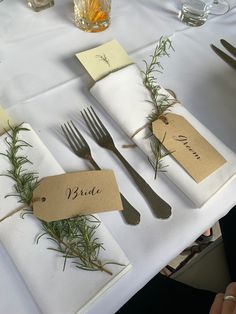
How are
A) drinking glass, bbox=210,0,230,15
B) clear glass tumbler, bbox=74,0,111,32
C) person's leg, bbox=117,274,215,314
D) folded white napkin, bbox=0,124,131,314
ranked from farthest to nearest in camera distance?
1. drinking glass, bbox=210,0,230,15
2. clear glass tumbler, bbox=74,0,111,32
3. person's leg, bbox=117,274,215,314
4. folded white napkin, bbox=0,124,131,314

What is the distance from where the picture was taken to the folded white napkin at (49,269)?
1.38 ft

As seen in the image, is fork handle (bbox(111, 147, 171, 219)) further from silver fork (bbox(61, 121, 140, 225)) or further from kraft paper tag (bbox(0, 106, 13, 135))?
kraft paper tag (bbox(0, 106, 13, 135))

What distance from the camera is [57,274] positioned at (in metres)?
0.43

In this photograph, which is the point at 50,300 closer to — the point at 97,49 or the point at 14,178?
the point at 14,178

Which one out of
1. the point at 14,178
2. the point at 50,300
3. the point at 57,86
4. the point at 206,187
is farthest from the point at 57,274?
the point at 57,86

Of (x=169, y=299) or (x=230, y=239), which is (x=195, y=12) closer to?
(x=230, y=239)

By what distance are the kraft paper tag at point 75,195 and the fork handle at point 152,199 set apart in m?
0.05

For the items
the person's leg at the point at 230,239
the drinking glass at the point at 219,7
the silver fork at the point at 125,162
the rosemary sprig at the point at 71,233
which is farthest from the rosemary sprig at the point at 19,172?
the drinking glass at the point at 219,7

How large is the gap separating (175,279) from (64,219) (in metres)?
0.33

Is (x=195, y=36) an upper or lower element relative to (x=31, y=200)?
upper

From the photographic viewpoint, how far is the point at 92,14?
0.75 m

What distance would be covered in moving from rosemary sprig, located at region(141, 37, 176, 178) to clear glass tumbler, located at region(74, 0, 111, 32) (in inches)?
5.2

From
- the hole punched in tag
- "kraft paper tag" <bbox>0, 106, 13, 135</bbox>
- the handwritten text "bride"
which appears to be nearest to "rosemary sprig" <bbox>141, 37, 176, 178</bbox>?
the hole punched in tag

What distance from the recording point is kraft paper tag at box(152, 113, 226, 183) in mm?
534
